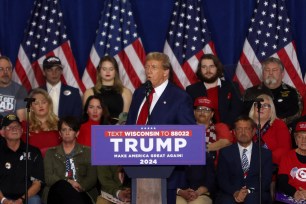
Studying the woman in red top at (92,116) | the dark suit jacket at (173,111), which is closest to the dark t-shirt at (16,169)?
the woman in red top at (92,116)

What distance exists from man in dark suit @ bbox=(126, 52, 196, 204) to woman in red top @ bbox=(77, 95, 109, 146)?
1688 mm

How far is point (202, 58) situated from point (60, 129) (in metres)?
1.74

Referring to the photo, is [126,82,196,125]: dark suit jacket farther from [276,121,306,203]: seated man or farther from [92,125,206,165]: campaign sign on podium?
[276,121,306,203]: seated man

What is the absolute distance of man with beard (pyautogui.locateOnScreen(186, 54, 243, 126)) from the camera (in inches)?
331

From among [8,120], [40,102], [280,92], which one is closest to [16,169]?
[8,120]

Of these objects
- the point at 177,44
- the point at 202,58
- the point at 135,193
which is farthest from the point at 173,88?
the point at 177,44

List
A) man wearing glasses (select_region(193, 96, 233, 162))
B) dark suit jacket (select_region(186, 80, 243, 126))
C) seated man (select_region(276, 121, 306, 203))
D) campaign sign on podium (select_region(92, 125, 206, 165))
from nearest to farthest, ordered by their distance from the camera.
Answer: campaign sign on podium (select_region(92, 125, 206, 165)) < seated man (select_region(276, 121, 306, 203)) < man wearing glasses (select_region(193, 96, 233, 162)) < dark suit jacket (select_region(186, 80, 243, 126))

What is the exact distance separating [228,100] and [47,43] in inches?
89.3

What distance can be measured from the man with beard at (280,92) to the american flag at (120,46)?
5.01 ft

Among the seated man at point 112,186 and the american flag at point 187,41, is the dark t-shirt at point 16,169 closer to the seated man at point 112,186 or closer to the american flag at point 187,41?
the seated man at point 112,186

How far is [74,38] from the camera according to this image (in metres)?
9.73

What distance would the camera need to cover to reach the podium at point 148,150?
5.42 metres

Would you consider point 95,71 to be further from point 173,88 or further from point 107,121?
point 173,88

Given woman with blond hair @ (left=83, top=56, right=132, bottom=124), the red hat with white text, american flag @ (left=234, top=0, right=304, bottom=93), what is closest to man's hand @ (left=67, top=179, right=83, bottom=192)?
woman with blond hair @ (left=83, top=56, right=132, bottom=124)
